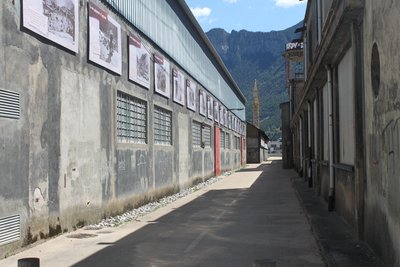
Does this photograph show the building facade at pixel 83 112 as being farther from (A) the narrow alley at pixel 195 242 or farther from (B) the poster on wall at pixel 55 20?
(A) the narrow alley at pixel 195 242

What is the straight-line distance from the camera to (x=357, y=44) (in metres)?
8.66

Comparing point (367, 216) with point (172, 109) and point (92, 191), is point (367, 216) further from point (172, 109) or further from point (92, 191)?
point (172, 109)

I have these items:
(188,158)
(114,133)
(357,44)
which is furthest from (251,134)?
(357,44)

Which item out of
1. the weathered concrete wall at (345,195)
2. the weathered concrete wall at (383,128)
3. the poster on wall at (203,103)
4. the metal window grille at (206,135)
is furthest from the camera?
the metal window grille at (206,135)

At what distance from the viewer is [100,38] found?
13.0 meters

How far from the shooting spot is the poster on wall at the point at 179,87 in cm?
2251

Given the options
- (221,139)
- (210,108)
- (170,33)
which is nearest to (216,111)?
(210,108)

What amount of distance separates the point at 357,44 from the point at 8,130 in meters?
5.96

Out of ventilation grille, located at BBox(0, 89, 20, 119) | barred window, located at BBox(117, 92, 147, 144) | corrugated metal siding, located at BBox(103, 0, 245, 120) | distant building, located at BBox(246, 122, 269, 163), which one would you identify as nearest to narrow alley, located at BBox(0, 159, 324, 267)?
ventilation grille, located at BBox(0, 89, 20, 119)

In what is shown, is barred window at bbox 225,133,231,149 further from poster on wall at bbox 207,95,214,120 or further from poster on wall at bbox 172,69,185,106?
poster on wall at bbox 172,69,185,106

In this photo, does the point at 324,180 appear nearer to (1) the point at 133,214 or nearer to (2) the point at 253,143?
(1) the point at 133,214

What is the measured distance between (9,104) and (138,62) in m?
8.14

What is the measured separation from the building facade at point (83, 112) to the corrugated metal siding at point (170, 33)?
0.24 ft

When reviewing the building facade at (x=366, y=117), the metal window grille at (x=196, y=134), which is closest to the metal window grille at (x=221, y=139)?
the metal window grille at (x=196, y=134)
